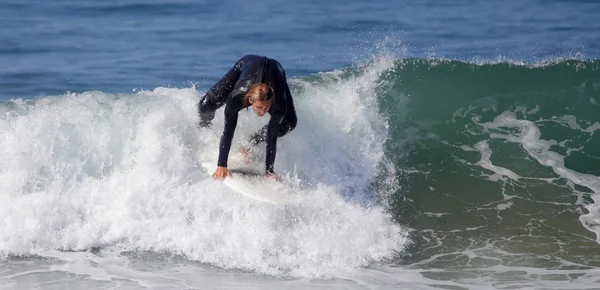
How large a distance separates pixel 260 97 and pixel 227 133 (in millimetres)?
714

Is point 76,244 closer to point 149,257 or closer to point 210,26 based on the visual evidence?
point 149,257

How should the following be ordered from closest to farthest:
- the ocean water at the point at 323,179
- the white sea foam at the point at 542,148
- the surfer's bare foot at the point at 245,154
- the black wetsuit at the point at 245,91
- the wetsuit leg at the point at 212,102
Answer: the black wetsuit at the point at 245,91
the ocean water at the point at 323,179
the wetsuit leg at the point at 212,102
the surfer's bare foot at the point at 245,154
the white sea foam at the point at 542,148

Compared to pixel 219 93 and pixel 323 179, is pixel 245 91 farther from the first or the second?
pixel 323 179

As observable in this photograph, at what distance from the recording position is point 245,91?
7629 millimetres

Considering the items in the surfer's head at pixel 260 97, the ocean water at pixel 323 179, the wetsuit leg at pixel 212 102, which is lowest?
the ocean water at pixel 323 179

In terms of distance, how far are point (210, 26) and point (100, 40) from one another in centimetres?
233

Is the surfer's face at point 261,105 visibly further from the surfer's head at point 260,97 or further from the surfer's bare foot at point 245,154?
the surfer's bare foot at point 245,154

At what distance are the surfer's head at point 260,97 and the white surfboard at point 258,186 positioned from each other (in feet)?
3.47

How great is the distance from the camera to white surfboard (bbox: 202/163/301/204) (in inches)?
320

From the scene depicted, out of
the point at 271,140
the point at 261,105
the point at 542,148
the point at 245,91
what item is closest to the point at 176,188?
the point at 271,140

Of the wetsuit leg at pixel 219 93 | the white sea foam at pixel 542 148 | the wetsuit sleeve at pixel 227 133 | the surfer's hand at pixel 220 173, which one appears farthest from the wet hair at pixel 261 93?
the white sea foam at pixel 542 148

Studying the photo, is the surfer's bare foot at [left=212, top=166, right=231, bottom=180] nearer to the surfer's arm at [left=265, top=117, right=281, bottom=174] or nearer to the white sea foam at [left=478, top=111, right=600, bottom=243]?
the surfer's arm at [left=265, top=117, right=281, bottom=174]

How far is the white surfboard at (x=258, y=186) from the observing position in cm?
813

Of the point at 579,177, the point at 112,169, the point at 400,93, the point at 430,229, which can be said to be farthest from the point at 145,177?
the point at 579,177
